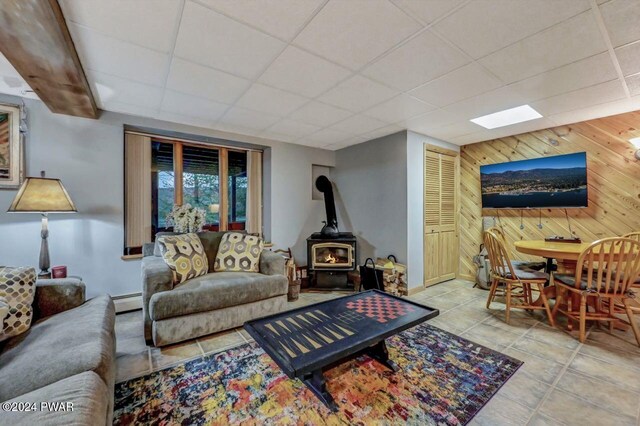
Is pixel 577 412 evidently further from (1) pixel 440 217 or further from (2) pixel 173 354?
(1) pixel 440 217

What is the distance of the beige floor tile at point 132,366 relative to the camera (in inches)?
72.5

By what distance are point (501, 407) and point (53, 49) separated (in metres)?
3.62

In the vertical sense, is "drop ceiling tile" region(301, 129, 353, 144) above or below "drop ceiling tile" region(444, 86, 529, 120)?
above

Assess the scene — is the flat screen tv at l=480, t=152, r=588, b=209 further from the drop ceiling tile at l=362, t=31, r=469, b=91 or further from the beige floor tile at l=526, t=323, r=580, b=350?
the drop ceiling tile at l=362, t=31, r=469, b=91

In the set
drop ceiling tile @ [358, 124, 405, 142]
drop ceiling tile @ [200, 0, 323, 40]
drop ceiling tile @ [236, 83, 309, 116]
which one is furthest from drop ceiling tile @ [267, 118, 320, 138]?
drop ceiling tile @ [200, 0, 323, 40]

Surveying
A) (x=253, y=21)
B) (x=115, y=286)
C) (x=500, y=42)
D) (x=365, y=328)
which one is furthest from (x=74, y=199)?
(x=500, y=42)

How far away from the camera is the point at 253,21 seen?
1588mm

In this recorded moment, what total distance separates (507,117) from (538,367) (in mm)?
2794

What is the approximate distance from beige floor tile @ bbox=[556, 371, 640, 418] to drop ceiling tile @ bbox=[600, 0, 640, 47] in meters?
2.32

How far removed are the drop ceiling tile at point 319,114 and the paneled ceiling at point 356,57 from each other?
24mm

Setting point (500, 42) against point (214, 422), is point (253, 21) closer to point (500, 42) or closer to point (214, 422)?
point (500, 42)

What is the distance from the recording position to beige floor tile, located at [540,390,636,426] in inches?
56.1

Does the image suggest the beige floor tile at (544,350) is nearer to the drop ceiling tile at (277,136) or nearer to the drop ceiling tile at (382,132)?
the drop ceiling tile at (382,132)

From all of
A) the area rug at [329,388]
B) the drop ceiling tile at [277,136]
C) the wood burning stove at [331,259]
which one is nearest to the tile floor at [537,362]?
the area rug at [329,388]
